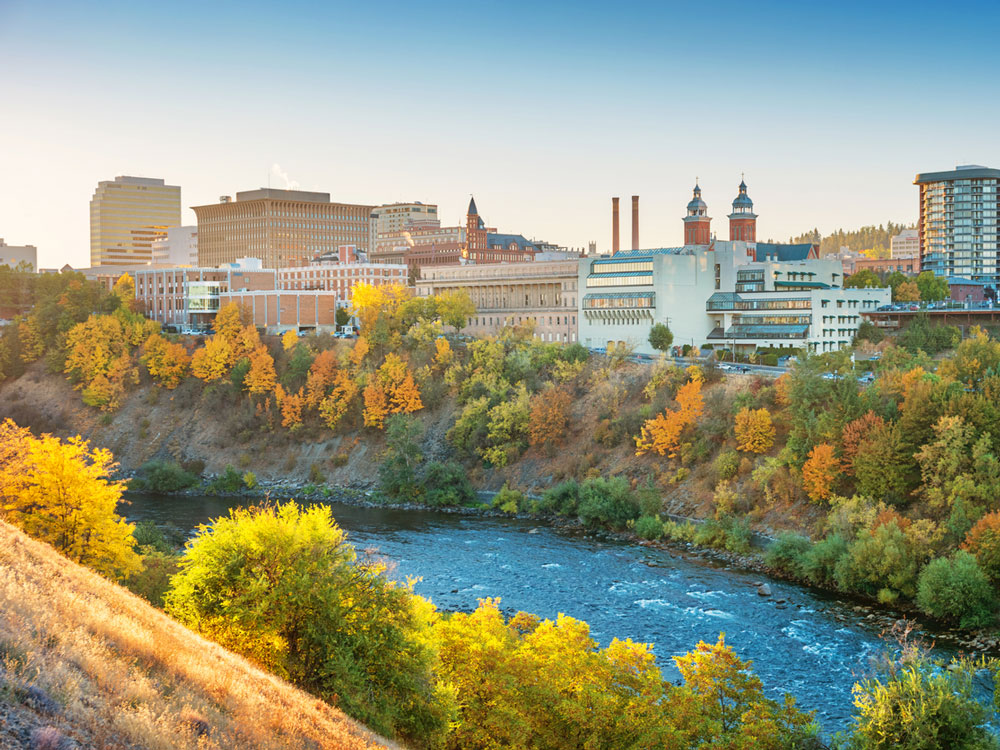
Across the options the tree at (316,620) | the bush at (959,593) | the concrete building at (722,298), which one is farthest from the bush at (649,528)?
the concrete building at (722,298)

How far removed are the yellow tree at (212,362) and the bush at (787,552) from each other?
239 ft

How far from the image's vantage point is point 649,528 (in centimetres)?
6988

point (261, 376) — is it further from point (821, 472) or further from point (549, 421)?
point (821, 472)

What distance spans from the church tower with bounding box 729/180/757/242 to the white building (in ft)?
37.6

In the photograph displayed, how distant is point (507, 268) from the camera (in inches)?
5655

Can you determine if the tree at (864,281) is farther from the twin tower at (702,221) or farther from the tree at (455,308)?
the tree at (455,308)

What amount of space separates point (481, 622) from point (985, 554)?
31.1 meters

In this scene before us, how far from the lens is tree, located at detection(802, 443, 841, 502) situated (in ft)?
214

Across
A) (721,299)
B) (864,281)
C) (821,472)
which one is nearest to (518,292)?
(721,299)

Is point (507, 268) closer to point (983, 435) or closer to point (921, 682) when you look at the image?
point (983, 435)

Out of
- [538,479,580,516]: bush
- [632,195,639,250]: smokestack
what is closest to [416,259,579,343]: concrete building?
[632,195,639,250]: smokestack

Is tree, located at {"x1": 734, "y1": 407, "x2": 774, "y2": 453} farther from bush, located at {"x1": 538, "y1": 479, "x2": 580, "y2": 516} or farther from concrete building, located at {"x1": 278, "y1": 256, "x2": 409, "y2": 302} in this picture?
concrete building, located at {"x1": 278, "y1": 256, "x2": 409, "y2": 302}

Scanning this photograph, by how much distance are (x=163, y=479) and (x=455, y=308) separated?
1749 inches

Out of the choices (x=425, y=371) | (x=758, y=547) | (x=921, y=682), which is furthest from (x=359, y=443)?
(x=921, y=682)
